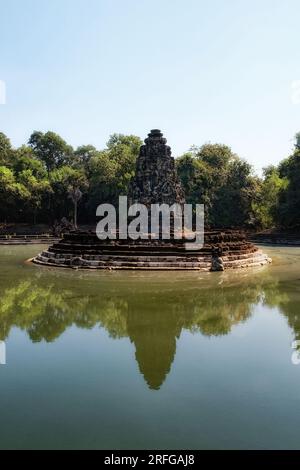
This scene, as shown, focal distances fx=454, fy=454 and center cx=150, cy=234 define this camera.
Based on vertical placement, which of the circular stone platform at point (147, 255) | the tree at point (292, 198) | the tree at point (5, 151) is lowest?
the circular stone platform at point (147, 255)

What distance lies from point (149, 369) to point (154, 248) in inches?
571

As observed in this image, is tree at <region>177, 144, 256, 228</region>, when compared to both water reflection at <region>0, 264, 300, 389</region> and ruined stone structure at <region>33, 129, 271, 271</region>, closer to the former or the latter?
ruined stone structure at <region>33, 129, 271, 271</region>

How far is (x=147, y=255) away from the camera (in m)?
21.7

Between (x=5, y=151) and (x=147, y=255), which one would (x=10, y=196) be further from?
(x=147, y=255)

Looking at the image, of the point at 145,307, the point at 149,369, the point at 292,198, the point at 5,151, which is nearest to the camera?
the point at 149,369

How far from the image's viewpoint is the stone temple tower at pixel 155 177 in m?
26.3

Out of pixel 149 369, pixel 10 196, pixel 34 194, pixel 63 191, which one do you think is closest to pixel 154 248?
pixel 149 369

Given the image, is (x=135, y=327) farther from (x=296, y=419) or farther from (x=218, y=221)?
(x=218, y=221)

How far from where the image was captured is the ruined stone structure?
21.2 meters

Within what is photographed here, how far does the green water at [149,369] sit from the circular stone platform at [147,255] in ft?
18.7

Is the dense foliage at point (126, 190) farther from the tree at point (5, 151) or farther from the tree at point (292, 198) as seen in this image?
the tree at point (5, 151)

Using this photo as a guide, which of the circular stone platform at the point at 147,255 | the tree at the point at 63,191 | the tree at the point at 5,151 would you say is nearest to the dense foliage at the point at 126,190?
the tree at the point at 63,191

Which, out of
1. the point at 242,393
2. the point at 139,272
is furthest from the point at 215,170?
the point at 242,393

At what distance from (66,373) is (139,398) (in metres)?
1.61
